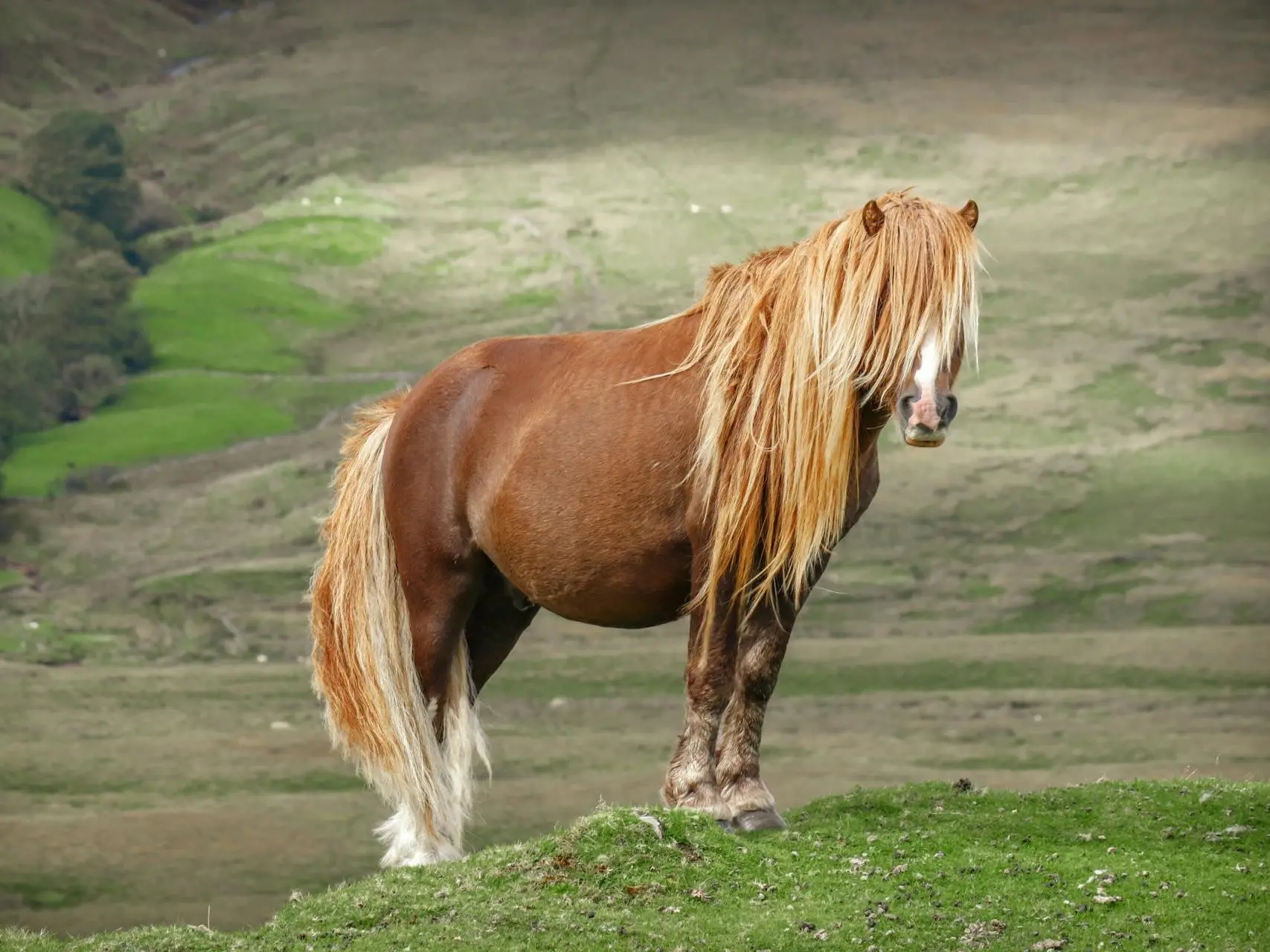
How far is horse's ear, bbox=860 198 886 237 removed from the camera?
513 centimetres

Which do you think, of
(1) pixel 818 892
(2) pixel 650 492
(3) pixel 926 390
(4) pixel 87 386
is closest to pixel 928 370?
(3) pixel 926 390

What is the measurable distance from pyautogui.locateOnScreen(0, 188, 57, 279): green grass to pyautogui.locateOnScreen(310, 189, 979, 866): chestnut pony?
43.3 feet

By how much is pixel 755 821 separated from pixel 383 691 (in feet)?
5.16

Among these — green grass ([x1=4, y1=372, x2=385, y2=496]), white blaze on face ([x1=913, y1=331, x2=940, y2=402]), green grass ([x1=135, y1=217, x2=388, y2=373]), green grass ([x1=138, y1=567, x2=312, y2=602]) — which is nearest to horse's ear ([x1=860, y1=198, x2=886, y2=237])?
white blaze on face ([x1=913, y1=331, x2=940, y2=402])

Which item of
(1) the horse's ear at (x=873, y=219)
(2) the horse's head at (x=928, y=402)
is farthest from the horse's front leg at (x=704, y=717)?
(1) the horse's ear at (x=873, y=219)

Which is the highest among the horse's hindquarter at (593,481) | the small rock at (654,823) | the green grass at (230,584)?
the horse's hindquarter at (593,481)

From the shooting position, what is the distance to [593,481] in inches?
222

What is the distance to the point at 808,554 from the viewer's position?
5.18 meters

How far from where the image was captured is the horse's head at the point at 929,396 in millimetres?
4785

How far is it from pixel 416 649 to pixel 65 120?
15.7 metres

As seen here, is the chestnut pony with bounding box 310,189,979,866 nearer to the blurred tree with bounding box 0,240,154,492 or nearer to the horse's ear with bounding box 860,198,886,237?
the horse's ear with bounding box 860,198,886,237

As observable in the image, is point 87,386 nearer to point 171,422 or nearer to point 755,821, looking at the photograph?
point 171,422

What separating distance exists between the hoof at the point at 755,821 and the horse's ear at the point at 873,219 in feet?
6.71

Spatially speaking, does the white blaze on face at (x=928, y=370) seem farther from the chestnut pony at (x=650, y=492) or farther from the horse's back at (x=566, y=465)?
the horse's back at (x=566, y=465)
